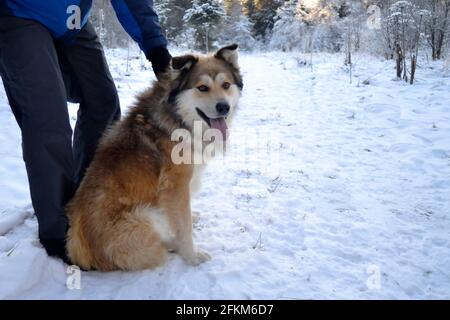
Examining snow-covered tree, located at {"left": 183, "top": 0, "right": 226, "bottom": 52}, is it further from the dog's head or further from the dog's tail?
the dog's tail

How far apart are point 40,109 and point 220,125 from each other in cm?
125

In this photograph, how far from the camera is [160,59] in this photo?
274 cm

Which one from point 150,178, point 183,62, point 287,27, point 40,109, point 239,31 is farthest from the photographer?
point 239,31

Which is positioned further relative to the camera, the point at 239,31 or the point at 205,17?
the point at 239,31

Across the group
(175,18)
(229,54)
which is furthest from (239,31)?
(229,54)

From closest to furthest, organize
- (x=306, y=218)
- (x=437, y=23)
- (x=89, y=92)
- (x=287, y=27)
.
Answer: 1. (x=89, y=92)
2. (x=306, y=218)
3. (x=437, y=23)
4. (x=287, y=27)

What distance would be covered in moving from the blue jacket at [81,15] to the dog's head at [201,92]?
33 cm

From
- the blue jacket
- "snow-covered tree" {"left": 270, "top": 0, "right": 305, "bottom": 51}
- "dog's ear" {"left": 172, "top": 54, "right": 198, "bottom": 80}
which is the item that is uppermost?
"snow-covered tree" {"left": 270, "top": 0, "right": 305, "bottom": 51}

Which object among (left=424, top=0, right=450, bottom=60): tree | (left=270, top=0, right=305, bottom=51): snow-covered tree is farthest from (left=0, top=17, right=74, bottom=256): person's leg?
(left=270, top=0, right=305, bottom=51): snow-covered tree

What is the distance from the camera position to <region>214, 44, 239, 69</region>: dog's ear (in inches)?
112

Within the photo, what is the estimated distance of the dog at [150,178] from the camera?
221cm

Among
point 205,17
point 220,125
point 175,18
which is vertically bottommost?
point 220,125

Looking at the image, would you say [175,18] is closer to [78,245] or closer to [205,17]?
[205,17]

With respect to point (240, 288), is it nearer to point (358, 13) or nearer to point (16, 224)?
point (16, 224)
